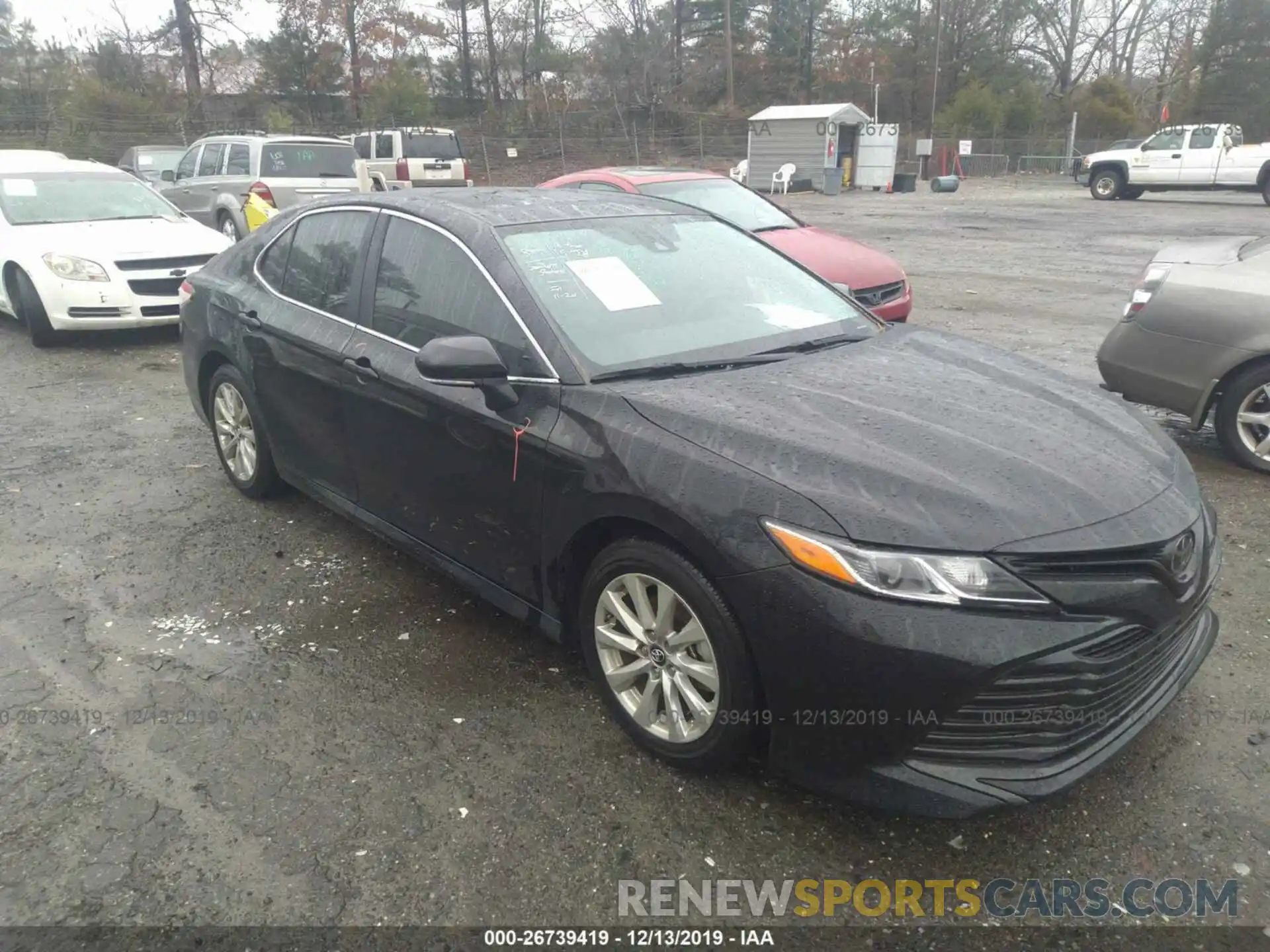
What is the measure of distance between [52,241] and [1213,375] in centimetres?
926

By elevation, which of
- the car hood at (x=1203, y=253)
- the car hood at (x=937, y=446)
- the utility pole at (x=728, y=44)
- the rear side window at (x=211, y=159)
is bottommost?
the car hood at (x=937, y=446)

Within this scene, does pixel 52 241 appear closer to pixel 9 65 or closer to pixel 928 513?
pixel 928 513

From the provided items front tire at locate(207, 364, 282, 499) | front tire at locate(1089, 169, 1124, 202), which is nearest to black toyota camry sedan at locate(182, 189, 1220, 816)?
front tire at locate(207, 364, 282, 499)

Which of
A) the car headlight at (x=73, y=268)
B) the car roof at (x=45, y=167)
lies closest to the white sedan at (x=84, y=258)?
the car headlight at (x=73, y=268)

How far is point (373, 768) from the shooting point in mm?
2902

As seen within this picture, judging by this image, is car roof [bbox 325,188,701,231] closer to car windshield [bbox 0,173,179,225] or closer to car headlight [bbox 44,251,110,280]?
car headlight [bbox 44,251,110,280]

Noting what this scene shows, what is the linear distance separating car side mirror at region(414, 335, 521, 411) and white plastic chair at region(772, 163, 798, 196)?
29.0 m

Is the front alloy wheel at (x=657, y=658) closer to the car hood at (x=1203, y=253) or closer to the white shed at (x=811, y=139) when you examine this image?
the car hood at (x=1203, y=253)

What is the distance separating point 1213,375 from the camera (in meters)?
5.09

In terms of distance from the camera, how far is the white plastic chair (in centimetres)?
3005

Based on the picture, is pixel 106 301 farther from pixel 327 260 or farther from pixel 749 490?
pixel 749 490

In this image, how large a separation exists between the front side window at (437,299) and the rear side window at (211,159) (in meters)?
11.7

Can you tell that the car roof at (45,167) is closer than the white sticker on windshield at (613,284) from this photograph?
No

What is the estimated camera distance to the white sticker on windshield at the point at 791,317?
11.7 ft
